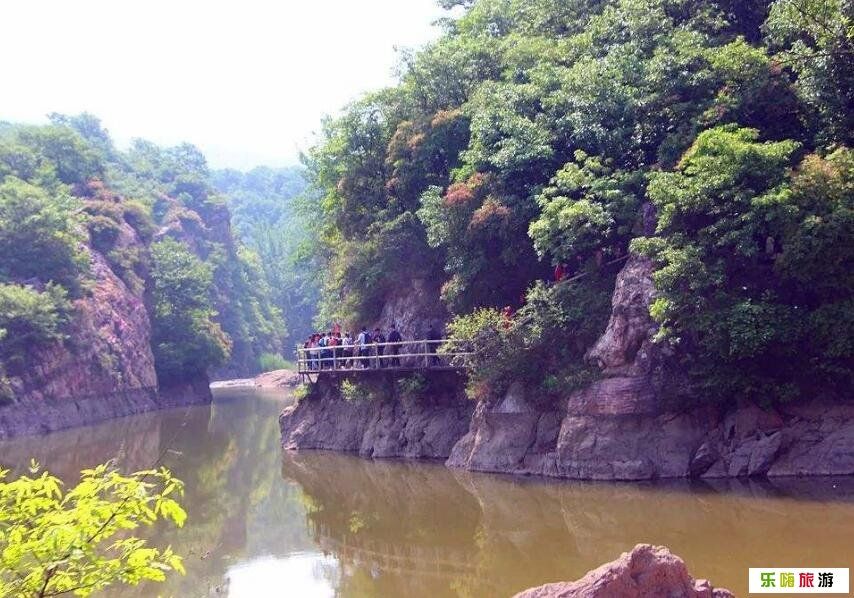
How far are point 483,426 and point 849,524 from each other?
9095mm

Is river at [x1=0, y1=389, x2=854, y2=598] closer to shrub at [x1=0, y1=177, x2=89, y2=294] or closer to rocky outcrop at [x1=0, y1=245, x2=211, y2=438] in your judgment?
rocky outcrop at [x1=0, y1=245, x2=211, y2=438]

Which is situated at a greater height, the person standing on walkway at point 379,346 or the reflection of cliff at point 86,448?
the person standing on walkway at point 379,346

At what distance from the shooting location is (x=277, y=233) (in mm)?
106000

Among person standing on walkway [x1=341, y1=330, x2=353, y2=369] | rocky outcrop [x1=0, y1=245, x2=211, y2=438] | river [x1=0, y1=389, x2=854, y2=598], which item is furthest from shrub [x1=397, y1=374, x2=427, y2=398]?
rocky outcrop [x1=0, y1=245, x2=211, y2=438]

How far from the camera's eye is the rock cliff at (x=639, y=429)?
1564 cm

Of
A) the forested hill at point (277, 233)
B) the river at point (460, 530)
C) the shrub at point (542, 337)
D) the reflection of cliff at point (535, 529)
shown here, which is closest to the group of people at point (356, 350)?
the river at point (460, 530)

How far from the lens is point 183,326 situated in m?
52.5

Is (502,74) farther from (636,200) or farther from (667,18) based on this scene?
(636,200)

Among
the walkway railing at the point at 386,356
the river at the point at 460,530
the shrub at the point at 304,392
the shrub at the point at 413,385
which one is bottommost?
the river at the point at 460,530

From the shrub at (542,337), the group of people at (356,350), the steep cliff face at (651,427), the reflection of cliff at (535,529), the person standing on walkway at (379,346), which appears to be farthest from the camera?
the person standing on walkway at (379,346)

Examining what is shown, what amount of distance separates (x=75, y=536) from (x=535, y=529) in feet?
33.3

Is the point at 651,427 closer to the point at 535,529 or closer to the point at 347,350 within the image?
the point at 535,529

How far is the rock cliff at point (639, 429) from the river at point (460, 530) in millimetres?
620

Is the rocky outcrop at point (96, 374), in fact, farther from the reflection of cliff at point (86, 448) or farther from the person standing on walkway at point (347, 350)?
the person standing on walkway at point (347, 350)
